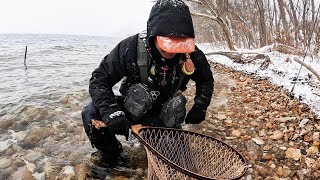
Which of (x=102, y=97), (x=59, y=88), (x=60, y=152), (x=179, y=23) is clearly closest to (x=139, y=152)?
(x=60, y=152)

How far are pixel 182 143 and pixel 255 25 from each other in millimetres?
16312

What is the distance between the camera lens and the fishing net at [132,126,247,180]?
2.19m

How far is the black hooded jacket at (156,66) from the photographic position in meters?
2.43

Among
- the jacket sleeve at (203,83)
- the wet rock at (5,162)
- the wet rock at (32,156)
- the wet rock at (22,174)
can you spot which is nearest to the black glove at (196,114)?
the jacket sleeve at (203,83)

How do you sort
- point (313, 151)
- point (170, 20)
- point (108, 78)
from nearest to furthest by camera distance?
point (170, 20) → point (108, 78) → point (313, 151)

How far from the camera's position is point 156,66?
8.97 ft

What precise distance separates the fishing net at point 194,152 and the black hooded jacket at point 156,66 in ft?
1.41

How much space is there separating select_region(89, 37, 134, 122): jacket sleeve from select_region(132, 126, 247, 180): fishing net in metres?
0.44

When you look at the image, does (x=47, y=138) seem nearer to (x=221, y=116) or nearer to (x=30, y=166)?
(x=30, y=166)

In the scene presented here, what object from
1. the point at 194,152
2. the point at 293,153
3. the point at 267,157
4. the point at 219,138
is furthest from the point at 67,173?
the point at 293,153

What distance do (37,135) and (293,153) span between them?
11.1 ft

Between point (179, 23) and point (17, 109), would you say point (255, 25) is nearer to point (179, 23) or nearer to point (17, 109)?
point (17, 109)

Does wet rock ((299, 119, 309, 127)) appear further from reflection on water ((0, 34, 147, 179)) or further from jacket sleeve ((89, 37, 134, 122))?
jacket sleeve ((89, 37, 134, 122))

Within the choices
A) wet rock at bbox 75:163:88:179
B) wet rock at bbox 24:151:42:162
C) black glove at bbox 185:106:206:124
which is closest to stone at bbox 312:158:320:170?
black glove at bbox 185:106:206:124
